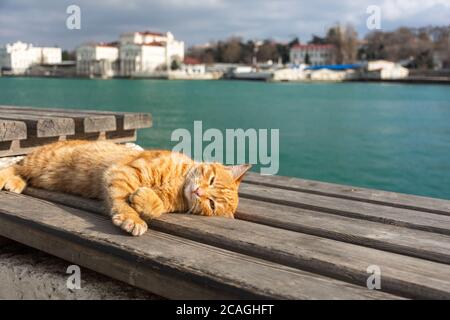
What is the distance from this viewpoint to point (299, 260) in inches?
83.4

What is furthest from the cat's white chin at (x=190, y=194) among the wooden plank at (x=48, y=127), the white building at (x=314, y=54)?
the white building at (x=314, y=54)

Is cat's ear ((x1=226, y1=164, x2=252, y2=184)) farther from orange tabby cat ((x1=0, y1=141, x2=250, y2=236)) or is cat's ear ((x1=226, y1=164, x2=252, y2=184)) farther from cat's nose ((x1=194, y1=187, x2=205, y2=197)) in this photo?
cat's nose ((x1=194, y1=187, x2=205, y2=197))

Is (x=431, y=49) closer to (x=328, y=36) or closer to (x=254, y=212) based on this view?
(x=328, y=36)

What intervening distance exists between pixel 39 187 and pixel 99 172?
1.85 ft

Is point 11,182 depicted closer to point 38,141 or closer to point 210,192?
point 38,141

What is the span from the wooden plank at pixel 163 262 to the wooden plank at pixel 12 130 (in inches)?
47.2

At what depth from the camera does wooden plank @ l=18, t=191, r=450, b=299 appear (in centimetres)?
190

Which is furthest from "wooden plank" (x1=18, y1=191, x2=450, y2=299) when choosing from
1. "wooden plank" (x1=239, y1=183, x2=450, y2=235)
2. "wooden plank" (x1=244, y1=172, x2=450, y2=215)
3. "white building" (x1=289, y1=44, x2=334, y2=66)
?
"white building" (x1=289, y1=44, x2=334, y2=66)

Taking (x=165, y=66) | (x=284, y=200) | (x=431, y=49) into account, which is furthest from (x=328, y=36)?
(x=284, y=200)

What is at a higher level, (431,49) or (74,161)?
(431,49)

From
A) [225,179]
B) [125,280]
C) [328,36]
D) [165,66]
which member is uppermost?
[328,36]

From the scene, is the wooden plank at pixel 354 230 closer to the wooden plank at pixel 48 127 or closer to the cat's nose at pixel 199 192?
the cat's nose at pixel 199 192

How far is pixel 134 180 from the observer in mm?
2879

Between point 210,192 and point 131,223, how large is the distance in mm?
606
